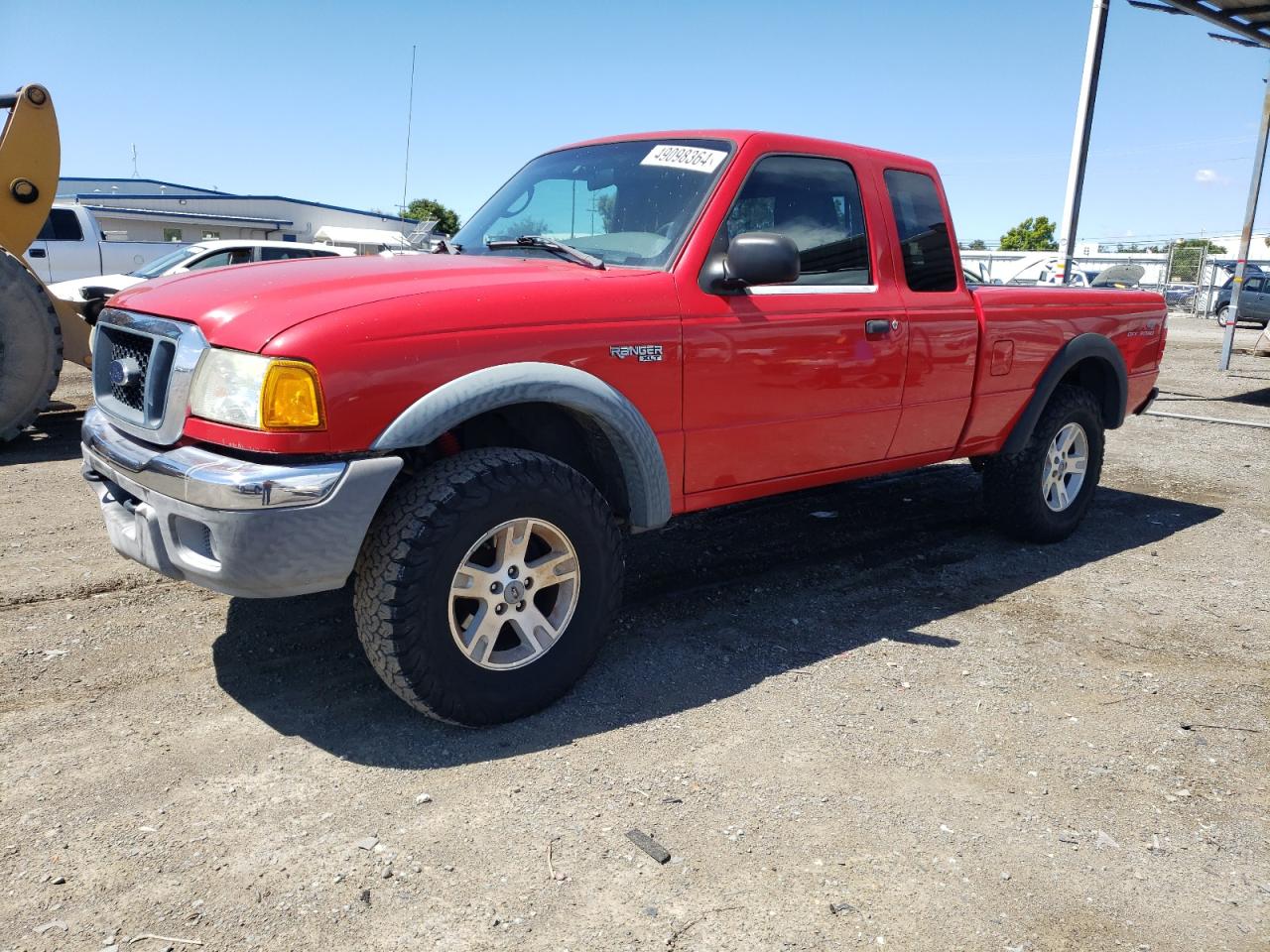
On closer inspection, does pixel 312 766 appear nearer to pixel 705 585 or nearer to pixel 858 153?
pixel 705 585

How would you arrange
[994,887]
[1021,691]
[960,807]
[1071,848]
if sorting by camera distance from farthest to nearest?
[1021,691], [960,807], [1071,848], [994,887]

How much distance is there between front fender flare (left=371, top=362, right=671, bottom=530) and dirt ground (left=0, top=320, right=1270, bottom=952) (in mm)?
753

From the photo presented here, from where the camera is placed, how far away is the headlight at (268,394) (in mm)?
2768

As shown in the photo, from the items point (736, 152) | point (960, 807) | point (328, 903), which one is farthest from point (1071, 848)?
point (736, 152)

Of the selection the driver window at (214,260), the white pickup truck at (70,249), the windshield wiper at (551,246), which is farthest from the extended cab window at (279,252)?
the windshield wiper at (551,246)

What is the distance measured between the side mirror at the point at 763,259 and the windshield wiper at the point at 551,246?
0.51 m

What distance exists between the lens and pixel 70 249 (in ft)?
44.8

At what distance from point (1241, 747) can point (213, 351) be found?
362 cm

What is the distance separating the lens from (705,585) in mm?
4777

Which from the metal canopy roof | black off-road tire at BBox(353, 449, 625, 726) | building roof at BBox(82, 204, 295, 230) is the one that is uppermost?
the metal canopy roof

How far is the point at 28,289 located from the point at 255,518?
18.3ft

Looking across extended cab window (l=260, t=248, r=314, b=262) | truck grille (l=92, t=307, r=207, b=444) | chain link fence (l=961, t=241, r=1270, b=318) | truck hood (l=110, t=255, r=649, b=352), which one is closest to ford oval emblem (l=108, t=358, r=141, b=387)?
truck grille (l=92, t=307, r=207, b=444)

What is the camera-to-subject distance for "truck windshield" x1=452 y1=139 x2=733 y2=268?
3855 mm

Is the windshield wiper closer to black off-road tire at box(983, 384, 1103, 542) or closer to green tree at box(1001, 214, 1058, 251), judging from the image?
black off-road tire at box(983, 384, 1103, 542)
